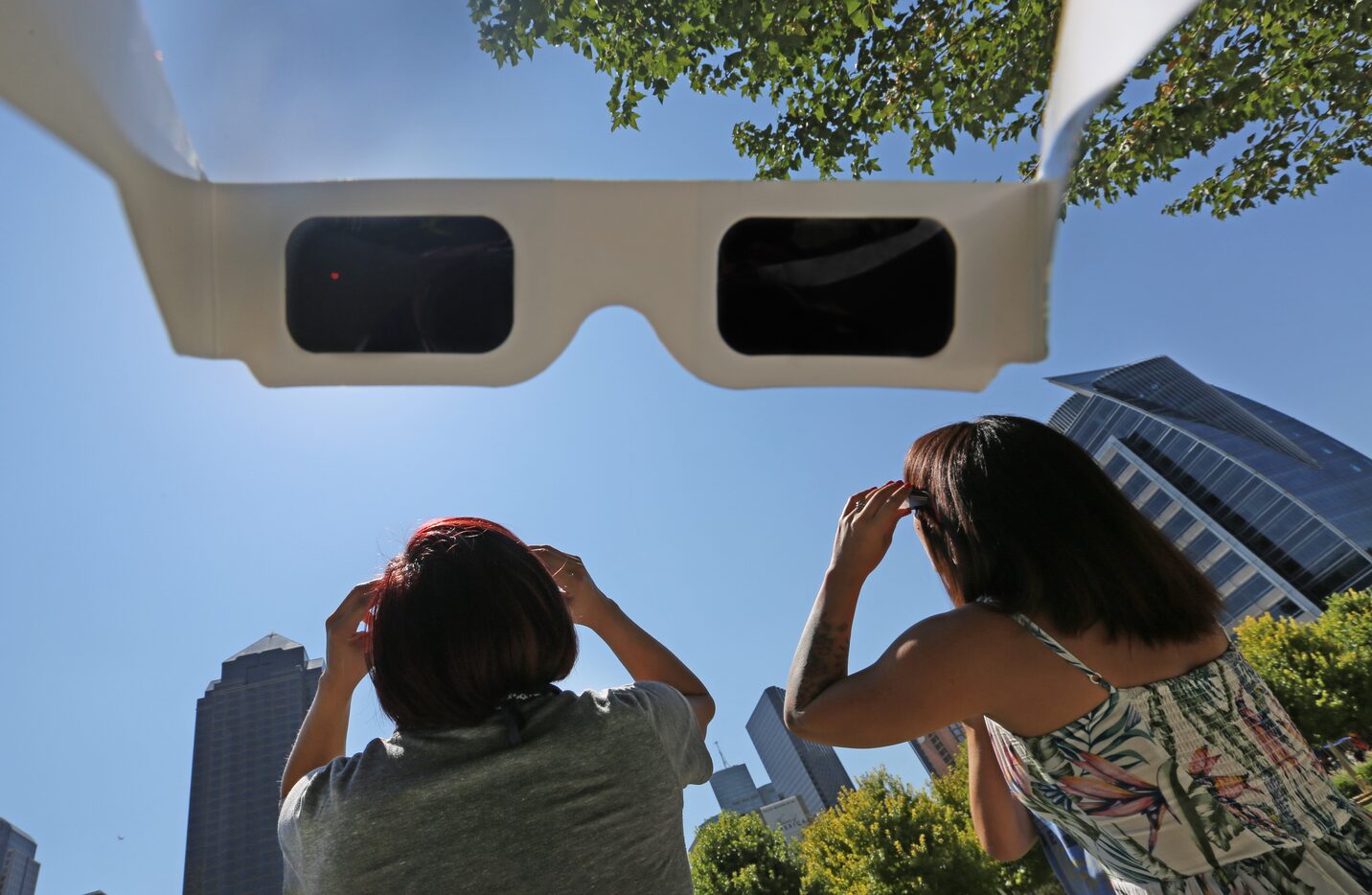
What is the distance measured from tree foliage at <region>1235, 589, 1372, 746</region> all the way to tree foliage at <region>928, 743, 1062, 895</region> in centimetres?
623

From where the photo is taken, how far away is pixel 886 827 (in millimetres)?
17797

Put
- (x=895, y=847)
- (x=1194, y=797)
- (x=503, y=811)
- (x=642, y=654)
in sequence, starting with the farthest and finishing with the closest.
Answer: (x=895, y=847) < (x=642, y=654) < (x=1194, y=797) < (x=503, y=811)

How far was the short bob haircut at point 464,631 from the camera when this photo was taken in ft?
3.95

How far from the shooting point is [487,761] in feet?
3.74

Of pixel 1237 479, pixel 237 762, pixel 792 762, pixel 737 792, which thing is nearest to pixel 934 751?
pixel 1237 479

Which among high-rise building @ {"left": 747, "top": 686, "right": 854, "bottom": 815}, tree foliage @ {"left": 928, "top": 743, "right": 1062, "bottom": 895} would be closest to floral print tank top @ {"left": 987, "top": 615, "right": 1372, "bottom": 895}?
tree foliage @ {"left": 928, "top": 743, "right": 1062, "bottom": 895}

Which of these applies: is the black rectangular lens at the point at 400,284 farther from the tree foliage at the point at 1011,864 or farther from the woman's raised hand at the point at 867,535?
the tree foliage at the point at 1011,864

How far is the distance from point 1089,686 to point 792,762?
13750 centimetres

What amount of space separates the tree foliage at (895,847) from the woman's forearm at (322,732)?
18.2 m

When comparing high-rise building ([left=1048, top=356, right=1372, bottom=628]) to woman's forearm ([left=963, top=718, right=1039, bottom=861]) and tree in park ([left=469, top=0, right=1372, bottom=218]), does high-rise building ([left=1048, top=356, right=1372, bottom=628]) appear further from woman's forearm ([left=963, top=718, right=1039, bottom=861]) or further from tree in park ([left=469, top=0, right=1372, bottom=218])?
woman's forearm ([left=963, top=718, right=1039, bottom=861])

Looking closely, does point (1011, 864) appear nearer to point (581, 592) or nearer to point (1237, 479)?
point (581, 592)

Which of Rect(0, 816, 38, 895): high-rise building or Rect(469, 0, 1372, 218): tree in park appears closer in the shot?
Rect(469, 0, 1372, 218): tree in park

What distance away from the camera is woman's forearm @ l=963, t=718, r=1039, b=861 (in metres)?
1.65

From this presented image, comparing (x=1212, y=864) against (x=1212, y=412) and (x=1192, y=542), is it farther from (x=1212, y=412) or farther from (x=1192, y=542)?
(x=1212, y=412)
